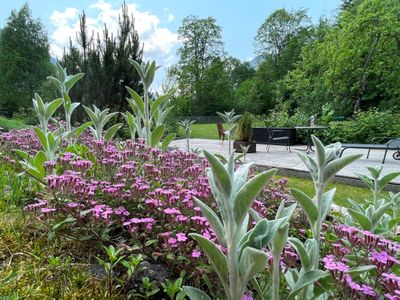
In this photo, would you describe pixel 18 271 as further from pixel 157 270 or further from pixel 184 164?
pixel 184 164

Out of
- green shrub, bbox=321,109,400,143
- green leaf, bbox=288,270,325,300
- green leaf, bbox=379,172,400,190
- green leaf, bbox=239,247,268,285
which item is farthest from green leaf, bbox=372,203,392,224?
green shrub, bbox=321,109,400,143

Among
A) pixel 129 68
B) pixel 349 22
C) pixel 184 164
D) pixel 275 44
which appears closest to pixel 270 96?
pixel 275 44

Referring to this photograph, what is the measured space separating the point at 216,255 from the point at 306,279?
0.32 m

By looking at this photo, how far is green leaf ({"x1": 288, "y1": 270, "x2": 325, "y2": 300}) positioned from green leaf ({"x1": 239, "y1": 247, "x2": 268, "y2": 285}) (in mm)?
177

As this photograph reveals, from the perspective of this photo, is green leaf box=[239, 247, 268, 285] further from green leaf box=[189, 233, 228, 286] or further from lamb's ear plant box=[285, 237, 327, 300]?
lamb's ear plant box=[285, 237, 327, 300]

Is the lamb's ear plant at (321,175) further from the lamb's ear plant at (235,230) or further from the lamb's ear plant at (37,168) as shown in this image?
the lamb's ear plant at (37,168)

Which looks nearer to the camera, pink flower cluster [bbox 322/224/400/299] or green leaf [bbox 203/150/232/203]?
green leaf [bbox 203/150/232/203]

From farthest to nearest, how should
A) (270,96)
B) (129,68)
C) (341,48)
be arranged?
(270,96), (341,48), (129,68)

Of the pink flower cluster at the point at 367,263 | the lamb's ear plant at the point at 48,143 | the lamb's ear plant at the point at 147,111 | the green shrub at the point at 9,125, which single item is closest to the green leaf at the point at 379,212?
the pink flower cluster at the point at 367,263

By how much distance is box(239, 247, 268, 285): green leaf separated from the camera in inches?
32.7

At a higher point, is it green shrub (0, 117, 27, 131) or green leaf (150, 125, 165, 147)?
green leaf (150, 125, 165, 147)

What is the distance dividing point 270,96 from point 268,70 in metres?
3.66

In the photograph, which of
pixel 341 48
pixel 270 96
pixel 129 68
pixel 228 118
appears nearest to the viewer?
pixel 228 118

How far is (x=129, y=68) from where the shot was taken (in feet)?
38.4
